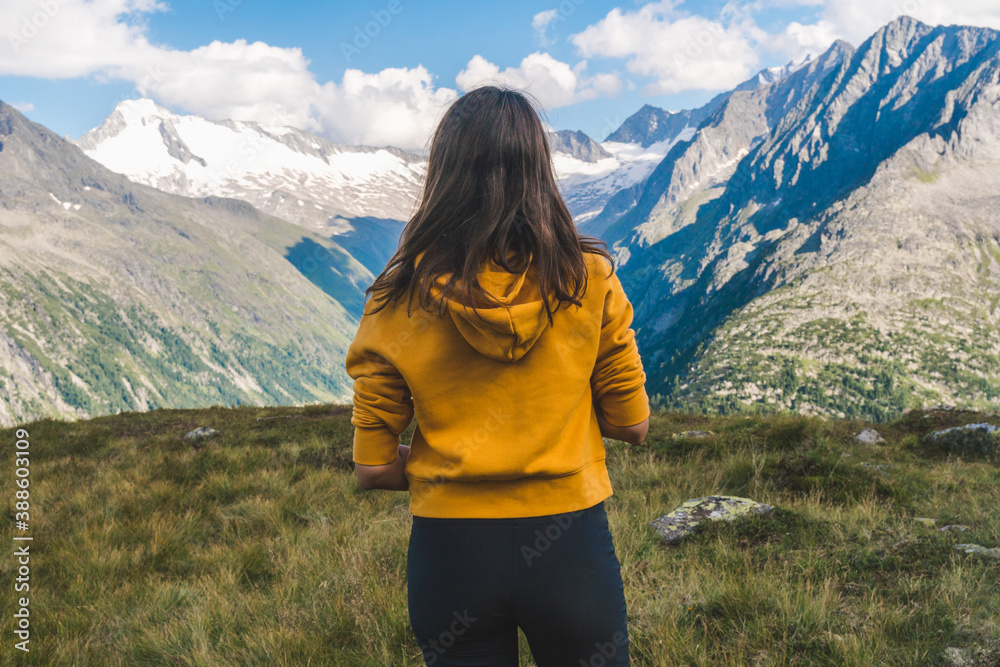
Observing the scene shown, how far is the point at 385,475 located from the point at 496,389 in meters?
0.67

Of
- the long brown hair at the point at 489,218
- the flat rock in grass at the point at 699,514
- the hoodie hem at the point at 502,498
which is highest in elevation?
the long brown hair at the point at 489,218

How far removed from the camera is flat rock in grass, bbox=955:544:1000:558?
15.0 ft

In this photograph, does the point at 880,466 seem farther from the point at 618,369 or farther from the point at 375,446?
the point at 375,446

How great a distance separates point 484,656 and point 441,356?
1105 mm

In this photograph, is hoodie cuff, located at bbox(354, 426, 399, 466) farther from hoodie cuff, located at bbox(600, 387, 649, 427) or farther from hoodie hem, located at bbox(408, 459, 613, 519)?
hoodie cuff, located at bbox(600, 387, 649, 427)

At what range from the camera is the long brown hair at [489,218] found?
1.86 metres

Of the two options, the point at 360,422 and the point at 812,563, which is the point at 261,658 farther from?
the point at 812,563

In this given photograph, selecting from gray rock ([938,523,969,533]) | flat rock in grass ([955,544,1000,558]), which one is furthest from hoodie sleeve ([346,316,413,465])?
gray rock ([938,523,969,533])

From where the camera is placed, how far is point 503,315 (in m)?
1.72

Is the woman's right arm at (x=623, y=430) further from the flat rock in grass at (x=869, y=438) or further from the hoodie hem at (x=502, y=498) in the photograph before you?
the flat rock in grass at (x=869, y=438)

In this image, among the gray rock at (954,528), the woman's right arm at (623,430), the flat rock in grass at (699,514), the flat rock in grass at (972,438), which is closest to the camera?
the woman's right arm at (623,430)

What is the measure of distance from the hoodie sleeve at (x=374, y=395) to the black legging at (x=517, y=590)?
360 mm

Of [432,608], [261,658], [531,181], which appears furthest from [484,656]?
[261,658]

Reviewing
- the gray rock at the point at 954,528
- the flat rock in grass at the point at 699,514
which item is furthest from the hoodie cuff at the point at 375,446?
the gray rock at the point at 954,528
